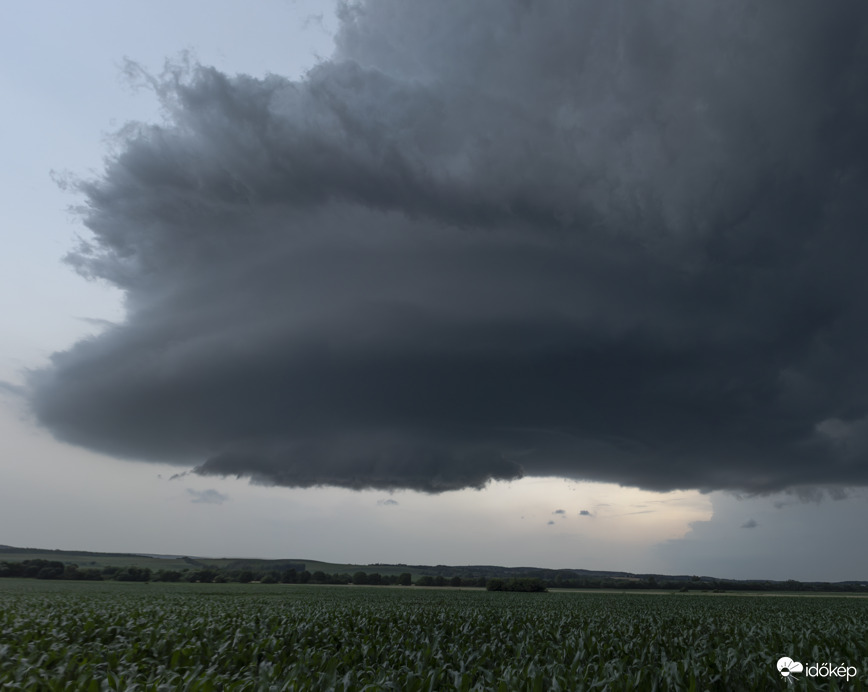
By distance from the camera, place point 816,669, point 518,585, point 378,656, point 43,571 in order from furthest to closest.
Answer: point 43,571, point 518,585, point 378,656, point 816,669

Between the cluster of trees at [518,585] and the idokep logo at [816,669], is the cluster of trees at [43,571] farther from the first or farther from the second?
A: the idokep logo at [816,669]

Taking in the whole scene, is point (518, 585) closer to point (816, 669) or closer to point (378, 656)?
point (378, 656)

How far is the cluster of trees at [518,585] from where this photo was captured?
367ft

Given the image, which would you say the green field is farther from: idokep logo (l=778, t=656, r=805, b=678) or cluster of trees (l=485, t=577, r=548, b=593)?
cluster of trees (l=485, t=577, r=548, b=593)

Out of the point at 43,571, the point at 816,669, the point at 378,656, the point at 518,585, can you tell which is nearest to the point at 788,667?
the point at 816,669

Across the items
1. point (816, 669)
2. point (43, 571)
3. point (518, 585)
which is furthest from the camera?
point (43, 571)

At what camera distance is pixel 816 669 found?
15.1 m

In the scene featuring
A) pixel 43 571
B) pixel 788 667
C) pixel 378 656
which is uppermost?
pixel 788 667

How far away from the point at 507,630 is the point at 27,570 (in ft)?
541

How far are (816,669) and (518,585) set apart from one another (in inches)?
4246

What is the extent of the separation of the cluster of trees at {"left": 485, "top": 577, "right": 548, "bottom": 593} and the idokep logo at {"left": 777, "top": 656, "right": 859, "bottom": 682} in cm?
10505

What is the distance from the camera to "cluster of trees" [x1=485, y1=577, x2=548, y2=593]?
11194 cm

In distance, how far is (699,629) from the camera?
26500 mm

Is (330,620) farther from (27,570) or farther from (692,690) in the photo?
(27,570)
